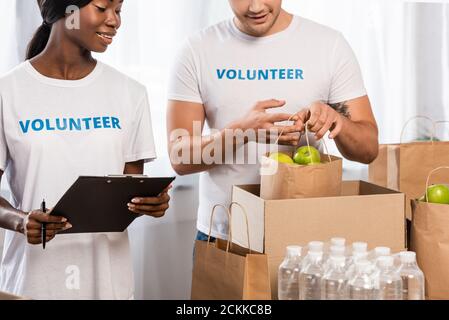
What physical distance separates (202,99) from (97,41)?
1.18 feet

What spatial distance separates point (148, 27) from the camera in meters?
2.78

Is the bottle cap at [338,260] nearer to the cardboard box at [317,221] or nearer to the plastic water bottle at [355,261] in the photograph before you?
the plastic water bottle at [355,261]

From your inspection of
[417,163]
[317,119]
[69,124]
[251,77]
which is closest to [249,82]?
[251,77]

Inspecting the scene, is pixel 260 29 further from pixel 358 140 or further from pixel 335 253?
pixel 335 253

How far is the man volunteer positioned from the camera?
199cm

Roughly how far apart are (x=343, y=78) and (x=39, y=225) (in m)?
0.91

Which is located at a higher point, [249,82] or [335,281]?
[249,82]

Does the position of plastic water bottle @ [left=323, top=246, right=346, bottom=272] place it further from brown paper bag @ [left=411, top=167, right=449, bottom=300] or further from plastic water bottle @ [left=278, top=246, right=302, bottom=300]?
brown paper bag @ [left=411, top=167, right=449, bottom=300]

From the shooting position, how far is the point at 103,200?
5.50 ft

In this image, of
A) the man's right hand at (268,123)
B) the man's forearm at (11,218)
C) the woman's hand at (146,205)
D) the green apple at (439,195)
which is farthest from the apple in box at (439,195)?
the man's forearm at (11,218)

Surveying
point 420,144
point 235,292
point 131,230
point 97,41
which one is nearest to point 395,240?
point 235,292

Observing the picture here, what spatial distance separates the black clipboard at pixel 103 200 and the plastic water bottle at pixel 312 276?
1.41 ft

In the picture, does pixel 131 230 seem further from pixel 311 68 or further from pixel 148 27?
pixel 311 68

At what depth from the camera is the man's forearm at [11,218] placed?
5.60 feet
